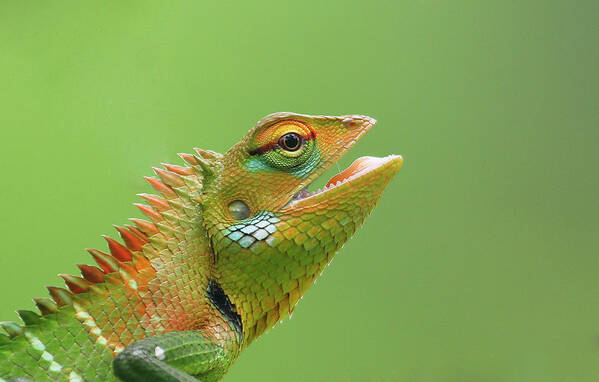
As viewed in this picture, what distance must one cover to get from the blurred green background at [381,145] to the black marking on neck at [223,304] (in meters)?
1.24

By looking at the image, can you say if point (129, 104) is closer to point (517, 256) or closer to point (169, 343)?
point (169, 343)

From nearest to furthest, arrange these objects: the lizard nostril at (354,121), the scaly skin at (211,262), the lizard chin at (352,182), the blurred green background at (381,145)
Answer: the scaly skin at (211,262) < the lizard chin at (352,182) < the lizard nostril at (354,121) < the blurred green background at (381,145)

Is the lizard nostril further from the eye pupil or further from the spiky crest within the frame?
the spiky crest

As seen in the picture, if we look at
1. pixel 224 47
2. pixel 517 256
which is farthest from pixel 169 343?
pixel 517 256

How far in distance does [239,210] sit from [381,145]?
176 centimetres

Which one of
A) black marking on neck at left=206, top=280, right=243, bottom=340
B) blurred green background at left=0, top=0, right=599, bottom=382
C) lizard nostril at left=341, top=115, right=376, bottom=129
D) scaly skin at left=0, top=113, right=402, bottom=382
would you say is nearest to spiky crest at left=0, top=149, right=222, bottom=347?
scaly skin at left=0, top=113, right=402, bottom=382

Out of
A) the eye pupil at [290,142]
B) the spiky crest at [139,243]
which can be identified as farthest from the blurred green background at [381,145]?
the eye pupil at [290,142]

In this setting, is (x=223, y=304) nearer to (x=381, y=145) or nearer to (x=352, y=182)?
(x=352, y=182)

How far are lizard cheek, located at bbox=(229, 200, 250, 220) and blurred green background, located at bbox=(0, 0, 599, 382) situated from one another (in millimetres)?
1196

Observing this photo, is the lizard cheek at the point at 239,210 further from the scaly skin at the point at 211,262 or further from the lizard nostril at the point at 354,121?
the lizard nostril at the point at 354,121

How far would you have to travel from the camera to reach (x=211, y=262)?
3.41 ft

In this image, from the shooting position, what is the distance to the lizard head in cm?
102

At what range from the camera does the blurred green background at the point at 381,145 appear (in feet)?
7.14

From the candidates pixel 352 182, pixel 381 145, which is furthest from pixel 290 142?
pixel 381 145
